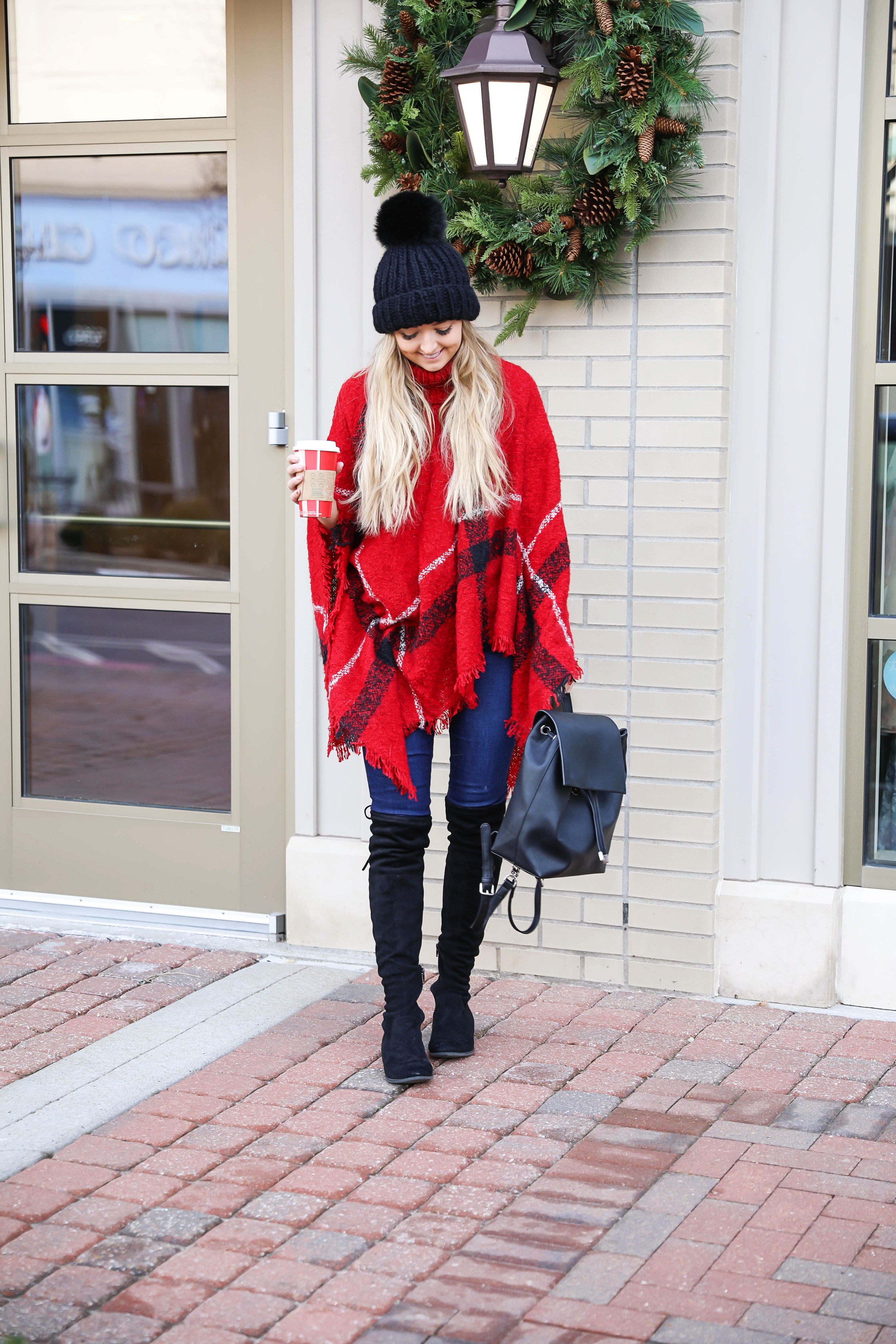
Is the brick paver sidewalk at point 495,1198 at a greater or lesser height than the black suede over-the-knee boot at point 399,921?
lesser

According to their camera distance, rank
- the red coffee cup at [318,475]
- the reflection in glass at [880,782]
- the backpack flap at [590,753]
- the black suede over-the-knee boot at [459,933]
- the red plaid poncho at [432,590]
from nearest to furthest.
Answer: the red coffee cup at [318,475] < the backpack flap at [590,753] < the red plaid poncho at [432,590] < the black suede over-the-knee boot at [459,933] < the reflection in glass at [880,782]

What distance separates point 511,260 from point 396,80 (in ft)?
1.84

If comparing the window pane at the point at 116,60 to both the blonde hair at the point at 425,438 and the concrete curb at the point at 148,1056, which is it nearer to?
the blonde hair at the point at 425,438

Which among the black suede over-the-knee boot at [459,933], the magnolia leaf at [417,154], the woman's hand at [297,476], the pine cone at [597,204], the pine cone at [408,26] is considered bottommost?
the black suede over-the-knee boot at [459,933]

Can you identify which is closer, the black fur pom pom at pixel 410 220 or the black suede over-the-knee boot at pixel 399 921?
the black fur pom pom at pixel 410 220

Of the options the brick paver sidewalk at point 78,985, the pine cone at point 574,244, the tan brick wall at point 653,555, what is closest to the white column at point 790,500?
the tan brick wall at point 653,555

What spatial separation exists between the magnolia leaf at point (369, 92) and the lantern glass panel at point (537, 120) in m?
0.48

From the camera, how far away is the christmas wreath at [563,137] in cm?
357

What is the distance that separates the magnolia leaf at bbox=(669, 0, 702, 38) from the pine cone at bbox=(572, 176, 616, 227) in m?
0.39

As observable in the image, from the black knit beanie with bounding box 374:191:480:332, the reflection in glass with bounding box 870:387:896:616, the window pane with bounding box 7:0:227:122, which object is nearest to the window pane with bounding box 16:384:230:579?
the window pane with bounding box 7:0:227:122

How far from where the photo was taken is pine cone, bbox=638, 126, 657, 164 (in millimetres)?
3570

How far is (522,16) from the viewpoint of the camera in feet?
12.1

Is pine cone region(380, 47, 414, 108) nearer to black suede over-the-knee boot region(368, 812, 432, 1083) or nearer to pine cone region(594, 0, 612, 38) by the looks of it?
pine cone region(594, 0, 612, 38)

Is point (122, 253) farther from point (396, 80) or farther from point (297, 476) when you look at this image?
point (297, 476)
